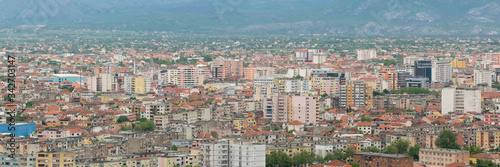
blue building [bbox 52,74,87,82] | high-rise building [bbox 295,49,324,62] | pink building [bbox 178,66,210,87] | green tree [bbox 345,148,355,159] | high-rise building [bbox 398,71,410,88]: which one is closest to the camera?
green tree [bbox 345,148,355,159]

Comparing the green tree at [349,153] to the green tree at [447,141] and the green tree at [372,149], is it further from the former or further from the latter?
the green tree at [447,141]

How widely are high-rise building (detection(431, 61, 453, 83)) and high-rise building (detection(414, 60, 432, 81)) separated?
0.53ft

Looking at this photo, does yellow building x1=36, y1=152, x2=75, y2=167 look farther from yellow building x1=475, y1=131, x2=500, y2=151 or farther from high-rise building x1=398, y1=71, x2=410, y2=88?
high-rise building x1=398, y1=71, x2=410, y2=88

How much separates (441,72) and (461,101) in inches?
507

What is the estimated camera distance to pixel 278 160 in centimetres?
1964

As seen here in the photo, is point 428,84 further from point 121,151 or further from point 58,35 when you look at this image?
point 58,35

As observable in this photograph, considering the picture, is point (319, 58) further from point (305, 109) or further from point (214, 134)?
point (214, 134)

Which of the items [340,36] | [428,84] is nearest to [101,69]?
[428,84]

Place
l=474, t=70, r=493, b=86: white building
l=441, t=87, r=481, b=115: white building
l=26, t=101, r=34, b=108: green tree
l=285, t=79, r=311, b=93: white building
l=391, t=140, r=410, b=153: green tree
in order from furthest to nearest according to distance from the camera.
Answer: l=474, t=70, r=493, b=86: white building < l=285, t=79, r=311, b=93: white building < l=26, t=101, r=34, b=108: green tree < l=441, t=87, r=481, b=115: white building < l=391, t=140, r=410, b=153: green tree

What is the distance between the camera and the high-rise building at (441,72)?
4162cm

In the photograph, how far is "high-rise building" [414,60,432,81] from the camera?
42125mm

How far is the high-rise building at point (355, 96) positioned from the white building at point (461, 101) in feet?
7.72

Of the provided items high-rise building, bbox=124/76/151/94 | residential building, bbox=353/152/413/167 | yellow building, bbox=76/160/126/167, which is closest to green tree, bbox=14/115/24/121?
yellow building, bbox=76/160/126/167

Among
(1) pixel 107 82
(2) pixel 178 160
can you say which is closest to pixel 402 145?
(2) pixel 178 160
